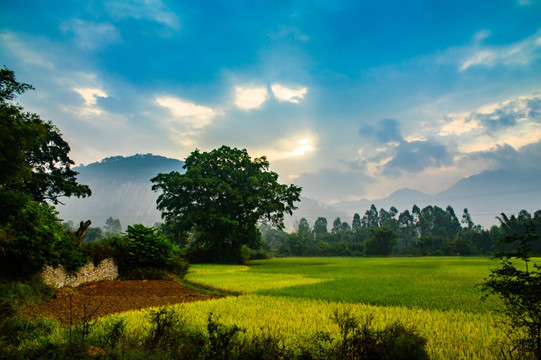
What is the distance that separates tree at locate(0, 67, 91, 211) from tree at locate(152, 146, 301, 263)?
9362 mm

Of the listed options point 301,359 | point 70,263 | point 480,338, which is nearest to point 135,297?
point 70,263

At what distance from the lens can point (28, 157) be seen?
27.5 metres

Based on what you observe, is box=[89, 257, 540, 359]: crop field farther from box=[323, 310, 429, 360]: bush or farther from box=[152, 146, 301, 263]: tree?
box=[152, 146, 301, 263]: tree

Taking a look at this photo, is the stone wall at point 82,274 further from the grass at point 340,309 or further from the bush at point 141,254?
the grass at point 340,309

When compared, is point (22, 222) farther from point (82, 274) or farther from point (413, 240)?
point (413, 240)

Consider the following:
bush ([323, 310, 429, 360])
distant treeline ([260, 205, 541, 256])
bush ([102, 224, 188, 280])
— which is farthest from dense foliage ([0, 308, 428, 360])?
distant treeline ([260, 205, 541, 256])

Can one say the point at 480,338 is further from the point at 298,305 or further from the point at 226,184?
the point at 226,184

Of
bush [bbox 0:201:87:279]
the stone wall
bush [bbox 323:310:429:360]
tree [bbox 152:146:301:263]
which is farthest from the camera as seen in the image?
tree [bbox 152:146:301:263]

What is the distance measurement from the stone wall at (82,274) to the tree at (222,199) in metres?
17.4

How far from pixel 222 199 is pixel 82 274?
913 inches

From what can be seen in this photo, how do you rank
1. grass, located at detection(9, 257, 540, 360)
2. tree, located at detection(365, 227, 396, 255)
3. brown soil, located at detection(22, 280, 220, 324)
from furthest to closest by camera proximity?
tree, located at detection(365, 227, 396, 255), brown soil, located at detection(22, 280, 220, 324), grass, located at detection(9, 257, 540, 360)

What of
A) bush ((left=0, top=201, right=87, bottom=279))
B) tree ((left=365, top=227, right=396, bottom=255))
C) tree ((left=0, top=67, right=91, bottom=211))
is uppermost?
tree ((left=0, top=67, right=91, bottom=211))

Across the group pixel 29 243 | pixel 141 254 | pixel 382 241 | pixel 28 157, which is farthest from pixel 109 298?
pixel 382 241

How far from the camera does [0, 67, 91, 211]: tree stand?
13633mm
